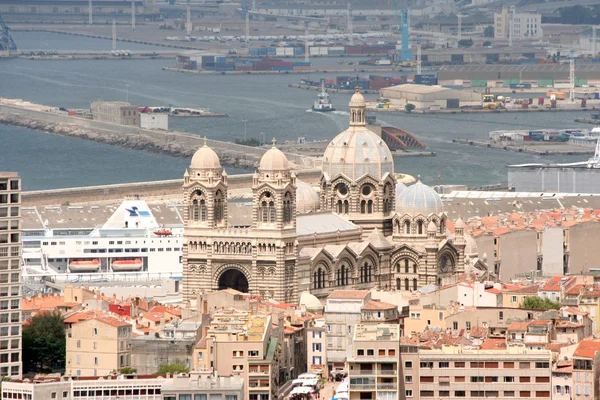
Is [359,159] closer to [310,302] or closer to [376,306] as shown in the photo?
[310,302]

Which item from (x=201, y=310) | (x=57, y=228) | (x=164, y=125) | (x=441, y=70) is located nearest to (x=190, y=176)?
(x=201, y=310)

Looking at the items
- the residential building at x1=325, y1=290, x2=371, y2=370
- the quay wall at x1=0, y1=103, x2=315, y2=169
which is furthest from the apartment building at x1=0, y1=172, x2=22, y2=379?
the quay wall at x1=0, y1=103, x2=315, y2=169

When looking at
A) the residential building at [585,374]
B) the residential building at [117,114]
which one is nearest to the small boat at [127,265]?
the residential building at [585,374]

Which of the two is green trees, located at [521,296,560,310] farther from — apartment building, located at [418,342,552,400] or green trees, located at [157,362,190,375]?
apartment building, located at [418,342,552,400]

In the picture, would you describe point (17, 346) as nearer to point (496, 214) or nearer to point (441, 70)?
point (496, 214)

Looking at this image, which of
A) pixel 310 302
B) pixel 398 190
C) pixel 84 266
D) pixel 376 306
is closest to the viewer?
pixel 376 306

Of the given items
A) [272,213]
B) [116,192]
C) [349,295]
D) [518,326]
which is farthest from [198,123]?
[518,326]

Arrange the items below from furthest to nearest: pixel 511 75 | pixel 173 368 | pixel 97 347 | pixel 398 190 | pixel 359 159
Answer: pixel 511 75, pixel 398 190, pixel 359 159, pixel 97 347, pixel 173 368
